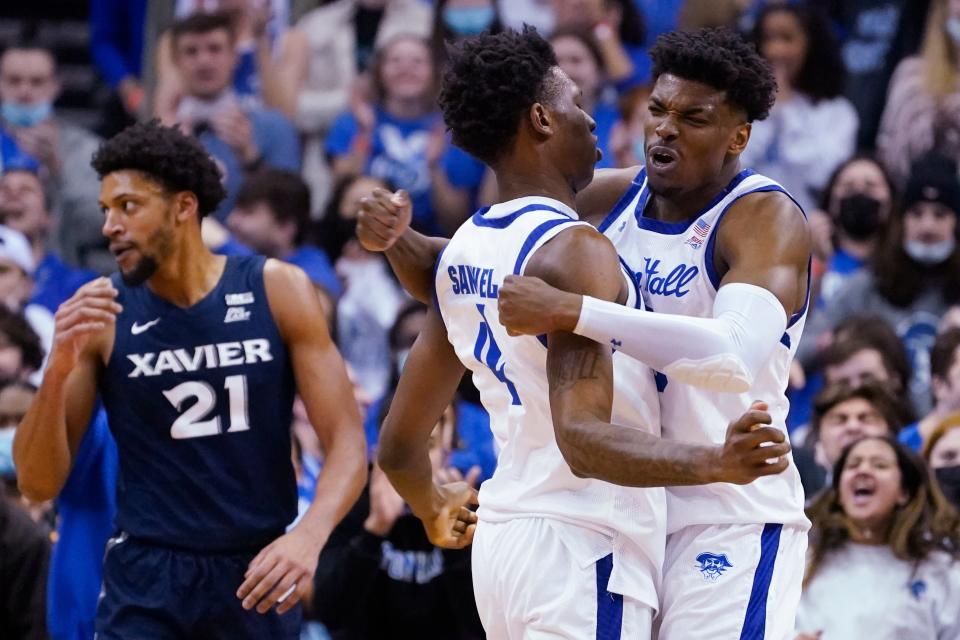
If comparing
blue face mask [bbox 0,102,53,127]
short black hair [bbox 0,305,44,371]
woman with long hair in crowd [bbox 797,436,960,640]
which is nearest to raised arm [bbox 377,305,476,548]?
woman with long hair in crowd [bbox 797,436,960,640]

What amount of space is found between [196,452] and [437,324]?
1.20 metres

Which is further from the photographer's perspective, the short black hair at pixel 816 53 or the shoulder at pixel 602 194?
the short black hair at pixel 816 53

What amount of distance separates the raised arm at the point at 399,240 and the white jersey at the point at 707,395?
63cm

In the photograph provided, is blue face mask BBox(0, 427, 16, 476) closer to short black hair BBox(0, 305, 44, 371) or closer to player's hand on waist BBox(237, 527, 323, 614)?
short black hair BBox(0, 305, 44, 371)

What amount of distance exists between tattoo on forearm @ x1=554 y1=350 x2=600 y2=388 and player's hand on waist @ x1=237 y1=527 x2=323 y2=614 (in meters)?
1.54

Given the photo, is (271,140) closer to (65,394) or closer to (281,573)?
(65,394)

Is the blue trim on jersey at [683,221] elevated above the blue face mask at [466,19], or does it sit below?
below

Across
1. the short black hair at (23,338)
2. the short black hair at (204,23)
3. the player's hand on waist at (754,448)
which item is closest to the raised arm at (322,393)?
the player's hand on waist at (754,448)

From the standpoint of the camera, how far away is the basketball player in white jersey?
3811mm

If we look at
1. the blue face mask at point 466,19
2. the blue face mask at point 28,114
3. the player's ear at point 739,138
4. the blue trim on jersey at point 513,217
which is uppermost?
the blue face mask at point 466,19

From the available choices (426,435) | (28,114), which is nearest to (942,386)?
(426,435)

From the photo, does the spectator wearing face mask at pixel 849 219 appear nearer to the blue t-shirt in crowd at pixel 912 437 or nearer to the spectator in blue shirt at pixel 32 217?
the blue t-shirt in crowd at pixel 912 437

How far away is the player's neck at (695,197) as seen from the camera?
4.28m

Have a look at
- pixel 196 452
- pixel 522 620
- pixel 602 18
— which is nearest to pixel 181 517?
pixel 196 452
